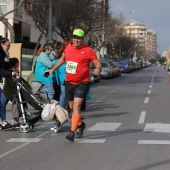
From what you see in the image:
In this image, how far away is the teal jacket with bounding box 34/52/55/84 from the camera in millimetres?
11078

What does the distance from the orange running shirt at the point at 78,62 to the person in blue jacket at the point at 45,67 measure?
8.61 feet

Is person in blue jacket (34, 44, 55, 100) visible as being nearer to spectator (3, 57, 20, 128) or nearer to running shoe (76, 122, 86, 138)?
spectator (3, 57, 20, 128)

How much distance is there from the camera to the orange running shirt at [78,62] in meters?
8.29

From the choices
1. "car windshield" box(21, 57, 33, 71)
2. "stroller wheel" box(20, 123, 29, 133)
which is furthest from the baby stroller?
"car windshield" box(21, 57, 33, 71)

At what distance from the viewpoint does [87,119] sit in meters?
11.9

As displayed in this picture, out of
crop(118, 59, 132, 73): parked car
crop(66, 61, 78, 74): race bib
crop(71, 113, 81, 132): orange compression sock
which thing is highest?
crop(66, 61, 78, 74): race bib

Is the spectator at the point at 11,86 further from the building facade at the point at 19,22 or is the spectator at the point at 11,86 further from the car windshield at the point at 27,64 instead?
the building facade at the point at 19,22

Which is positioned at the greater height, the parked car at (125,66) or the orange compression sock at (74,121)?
the orange compression sock at (74,121)

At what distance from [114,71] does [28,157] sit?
37.7 m

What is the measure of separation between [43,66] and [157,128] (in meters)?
3.22

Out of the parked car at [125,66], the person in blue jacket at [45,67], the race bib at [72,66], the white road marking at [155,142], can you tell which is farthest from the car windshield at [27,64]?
the parked car at [125,66]

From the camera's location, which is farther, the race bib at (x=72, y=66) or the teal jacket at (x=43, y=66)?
the teal jacket at (x=43, y=66)

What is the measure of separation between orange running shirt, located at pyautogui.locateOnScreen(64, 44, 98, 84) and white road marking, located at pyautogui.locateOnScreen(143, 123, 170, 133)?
2331 millimetres

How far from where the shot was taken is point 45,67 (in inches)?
445
